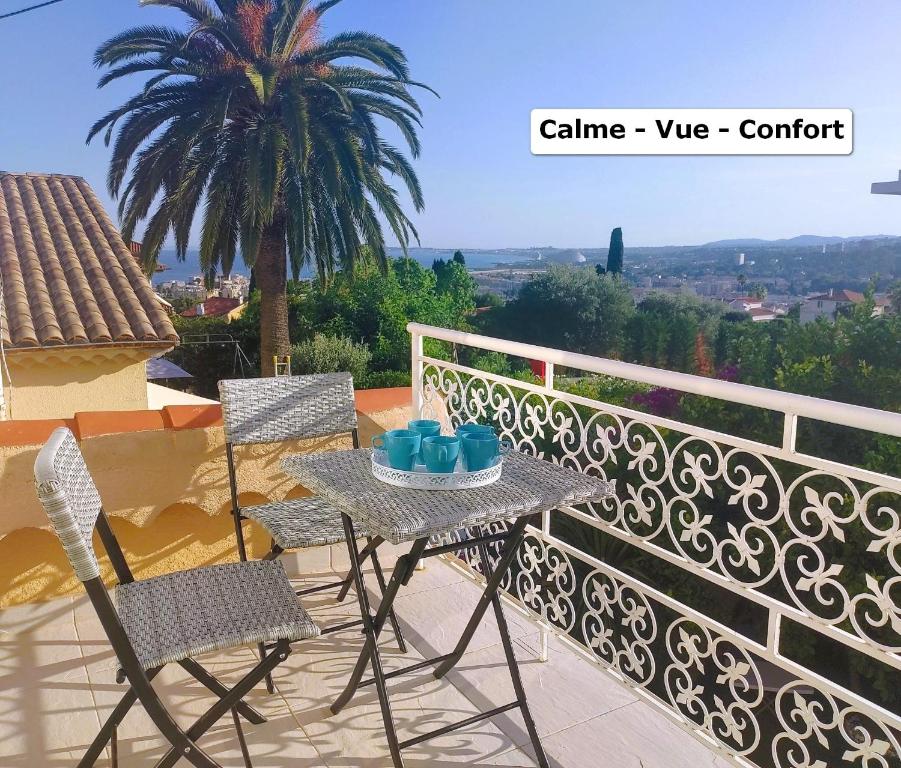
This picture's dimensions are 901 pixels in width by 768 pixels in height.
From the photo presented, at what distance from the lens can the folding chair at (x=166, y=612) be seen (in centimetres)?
137

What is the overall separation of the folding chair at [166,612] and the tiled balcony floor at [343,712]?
0.32 metres

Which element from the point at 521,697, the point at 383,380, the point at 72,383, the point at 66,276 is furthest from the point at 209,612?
the point at 383,380

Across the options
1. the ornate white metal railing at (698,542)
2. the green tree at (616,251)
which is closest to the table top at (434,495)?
the ornate white metal railing at (698,542)

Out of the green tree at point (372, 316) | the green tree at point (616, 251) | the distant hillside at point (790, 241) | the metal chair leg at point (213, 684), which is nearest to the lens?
the metal chair leg at point (213, 684)

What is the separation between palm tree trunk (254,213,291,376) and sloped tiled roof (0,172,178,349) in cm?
173

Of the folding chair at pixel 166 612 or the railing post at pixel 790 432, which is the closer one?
the folding chair at pixel 166 612

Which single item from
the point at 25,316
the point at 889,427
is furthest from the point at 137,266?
the point at 889,427

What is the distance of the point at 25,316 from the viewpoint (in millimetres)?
9328

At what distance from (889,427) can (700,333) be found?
25.7m

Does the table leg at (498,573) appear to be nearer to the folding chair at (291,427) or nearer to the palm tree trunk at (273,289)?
the folding chair at (291,427)

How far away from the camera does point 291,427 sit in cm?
258

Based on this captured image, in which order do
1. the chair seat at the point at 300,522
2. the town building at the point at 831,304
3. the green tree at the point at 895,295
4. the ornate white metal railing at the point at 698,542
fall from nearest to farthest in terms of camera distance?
1. the ornate white metal railing at the point at 698,542
2. the chair seat at the point at 300,522
3. the town building at the point at 831,304
4. the green tree at the point at 895,295

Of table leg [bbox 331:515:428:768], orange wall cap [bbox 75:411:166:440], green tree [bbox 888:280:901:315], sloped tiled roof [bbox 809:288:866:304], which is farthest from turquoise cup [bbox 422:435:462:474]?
green tree [bbox 888:280:901:315]

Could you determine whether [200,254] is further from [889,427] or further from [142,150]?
[889,427]
